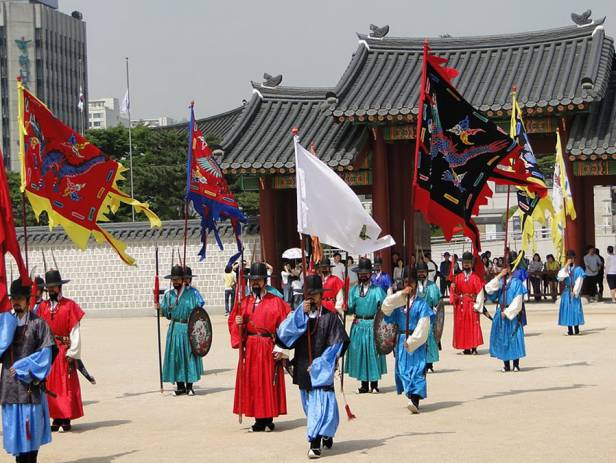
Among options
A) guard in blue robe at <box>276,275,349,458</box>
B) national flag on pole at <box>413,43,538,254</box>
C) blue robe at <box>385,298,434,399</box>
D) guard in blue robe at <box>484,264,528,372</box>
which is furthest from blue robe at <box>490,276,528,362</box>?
guard in blue robe at <box>276,275,349,458</box>

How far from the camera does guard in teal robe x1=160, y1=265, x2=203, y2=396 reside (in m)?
14.4

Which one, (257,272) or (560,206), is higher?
(560,206)

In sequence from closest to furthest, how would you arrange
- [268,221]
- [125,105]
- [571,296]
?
1. [571,296]
2. [268,221]
3. [125,105]

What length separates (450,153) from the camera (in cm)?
1300

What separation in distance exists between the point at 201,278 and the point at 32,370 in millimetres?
19144

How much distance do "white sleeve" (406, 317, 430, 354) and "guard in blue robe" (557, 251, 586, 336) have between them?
8.05m

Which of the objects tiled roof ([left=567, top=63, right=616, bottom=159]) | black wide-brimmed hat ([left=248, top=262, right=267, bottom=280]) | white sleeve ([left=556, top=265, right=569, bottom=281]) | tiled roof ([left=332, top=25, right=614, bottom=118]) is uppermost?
tiled roof ([left=332, top=25, right=614, bottom=118])

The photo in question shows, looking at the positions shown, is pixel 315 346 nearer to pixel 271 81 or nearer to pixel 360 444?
pixel 360 444

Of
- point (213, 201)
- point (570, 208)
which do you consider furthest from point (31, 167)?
point (570, 208)

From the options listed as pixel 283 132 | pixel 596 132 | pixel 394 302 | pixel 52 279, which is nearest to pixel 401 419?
pixel 394 302

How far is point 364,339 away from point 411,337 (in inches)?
87.5

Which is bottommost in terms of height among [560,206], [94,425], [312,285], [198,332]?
[94,425]

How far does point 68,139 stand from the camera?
14.0 meters

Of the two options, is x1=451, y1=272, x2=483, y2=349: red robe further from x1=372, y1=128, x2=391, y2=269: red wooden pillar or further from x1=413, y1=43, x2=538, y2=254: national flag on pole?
x1=372, y1=128, x2=391, y2=269: red wooden pillar
